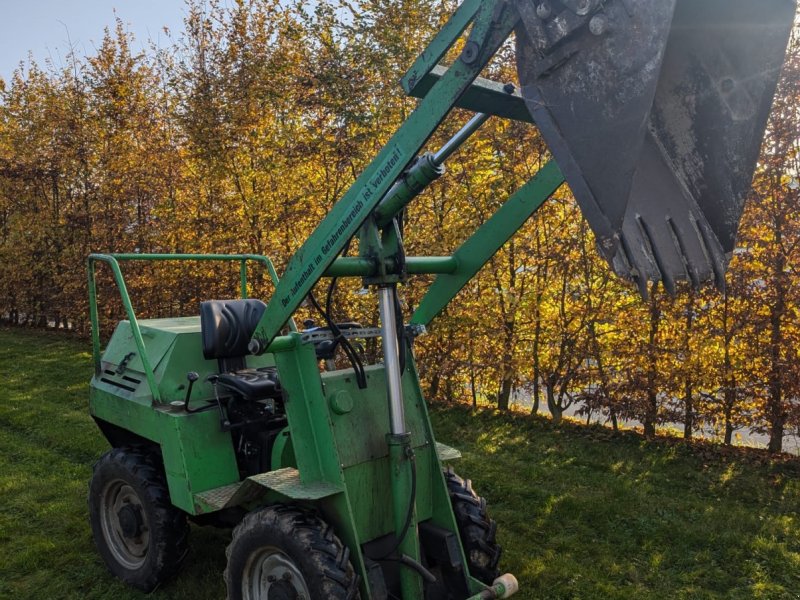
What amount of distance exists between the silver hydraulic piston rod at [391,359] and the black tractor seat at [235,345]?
1006 mm

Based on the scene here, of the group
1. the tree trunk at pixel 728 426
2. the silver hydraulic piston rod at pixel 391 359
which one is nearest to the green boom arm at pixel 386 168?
the silver hydraulic piston rod at pixel 391 359

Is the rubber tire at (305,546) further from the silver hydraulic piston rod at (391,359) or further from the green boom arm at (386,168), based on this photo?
the green boom arm at (386,168)

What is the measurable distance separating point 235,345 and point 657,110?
269 cm

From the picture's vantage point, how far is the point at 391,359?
302 centimetres

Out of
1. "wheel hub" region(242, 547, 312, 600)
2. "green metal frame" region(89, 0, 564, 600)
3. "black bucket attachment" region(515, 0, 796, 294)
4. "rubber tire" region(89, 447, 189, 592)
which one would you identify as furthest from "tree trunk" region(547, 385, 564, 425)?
"black bucket attachment" region(515, 0, 796, 294)

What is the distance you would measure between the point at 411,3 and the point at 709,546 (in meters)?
6.41

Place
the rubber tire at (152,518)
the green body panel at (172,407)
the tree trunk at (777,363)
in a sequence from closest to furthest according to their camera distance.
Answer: the green body panel at (172,407), the rubber tire at (152,518), the tree trunk at (777,363)

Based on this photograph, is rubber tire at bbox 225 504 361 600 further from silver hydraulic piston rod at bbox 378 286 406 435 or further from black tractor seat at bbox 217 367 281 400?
black tractor seat at bbox 217 367 281 400

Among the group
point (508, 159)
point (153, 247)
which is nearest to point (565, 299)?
point (508, 159)

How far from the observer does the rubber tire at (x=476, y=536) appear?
3.43 metres

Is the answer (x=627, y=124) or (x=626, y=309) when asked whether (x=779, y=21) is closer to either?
(x=627, y=124)

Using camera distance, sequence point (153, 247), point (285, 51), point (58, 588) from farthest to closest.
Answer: point (153, 247)
point (285, 51)
point (58, 588)

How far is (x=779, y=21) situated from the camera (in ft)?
7.52

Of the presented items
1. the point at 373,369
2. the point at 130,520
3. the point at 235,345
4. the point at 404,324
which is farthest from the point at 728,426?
the point at 130,520
